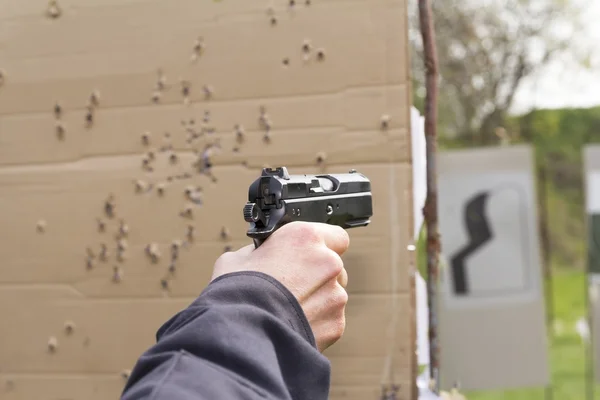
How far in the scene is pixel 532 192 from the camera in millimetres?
2920

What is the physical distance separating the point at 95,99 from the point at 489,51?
5257 millimetres

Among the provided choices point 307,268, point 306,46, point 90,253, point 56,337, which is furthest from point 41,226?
point 307,268

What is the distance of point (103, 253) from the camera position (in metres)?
1.27

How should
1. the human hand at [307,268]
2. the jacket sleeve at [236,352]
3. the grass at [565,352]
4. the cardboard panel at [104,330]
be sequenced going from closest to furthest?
the jacket sleeve at [236,352] < the human hand at [307,268] < the cardboard panel at [104,330] < the grass at [565,352]

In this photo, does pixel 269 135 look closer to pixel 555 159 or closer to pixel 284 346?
pixel 284 346

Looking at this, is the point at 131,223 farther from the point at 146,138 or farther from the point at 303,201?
the point at 303,201

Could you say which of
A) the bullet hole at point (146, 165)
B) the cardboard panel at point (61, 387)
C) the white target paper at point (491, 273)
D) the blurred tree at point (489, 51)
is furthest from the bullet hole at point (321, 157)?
the blurred tree at point (489, 51)

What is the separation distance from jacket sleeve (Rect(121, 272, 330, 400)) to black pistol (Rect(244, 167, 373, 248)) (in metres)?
0.13

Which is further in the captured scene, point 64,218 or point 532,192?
point 532,192

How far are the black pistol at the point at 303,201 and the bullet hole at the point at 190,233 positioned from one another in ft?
1.08

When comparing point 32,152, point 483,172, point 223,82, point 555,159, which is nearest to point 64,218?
point 32,152

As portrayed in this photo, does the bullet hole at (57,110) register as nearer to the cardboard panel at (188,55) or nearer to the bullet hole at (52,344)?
the cardboard panel at (188,55)

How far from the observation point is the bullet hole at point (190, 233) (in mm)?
1222

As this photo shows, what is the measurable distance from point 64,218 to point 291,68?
545 mm
